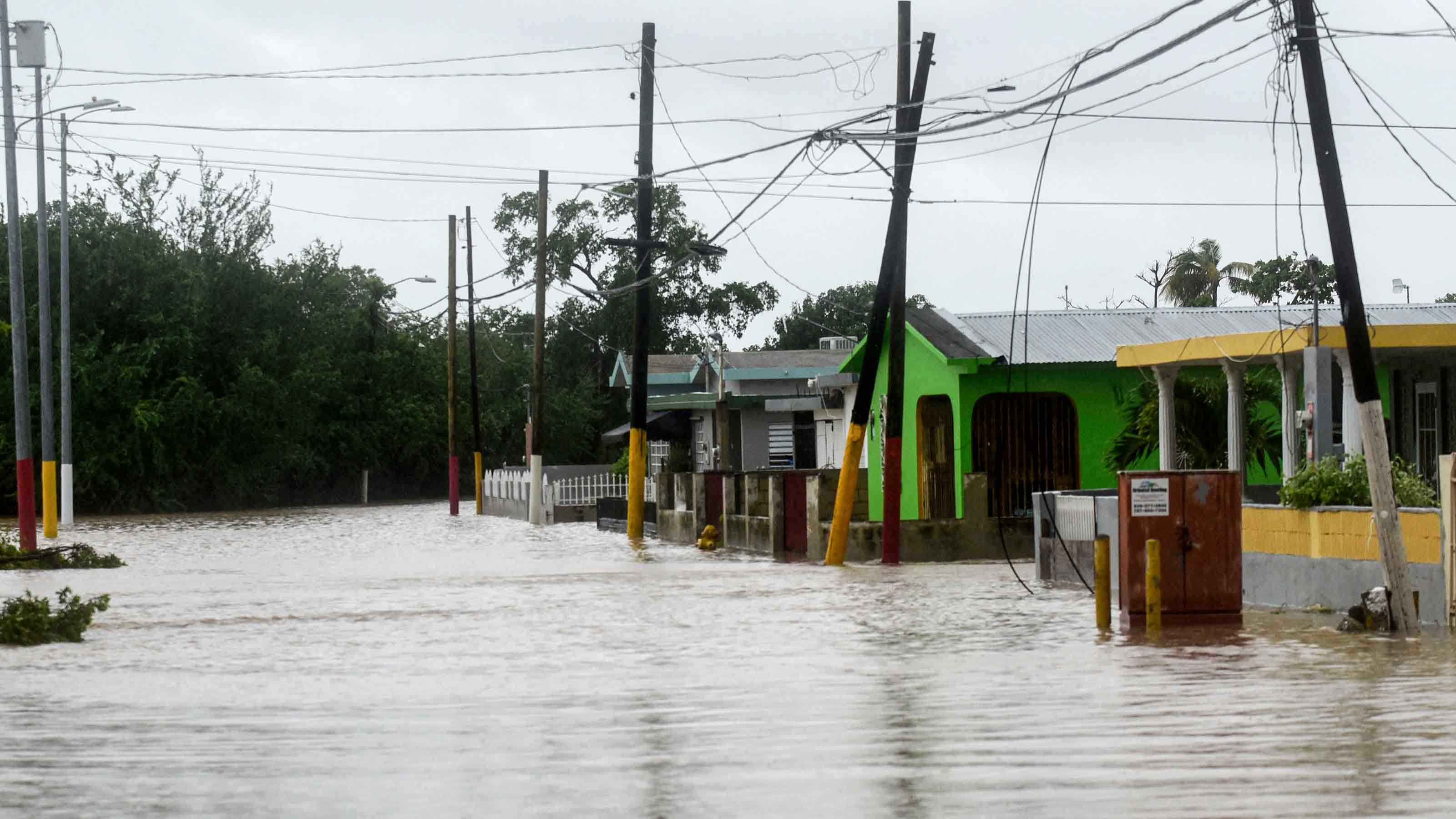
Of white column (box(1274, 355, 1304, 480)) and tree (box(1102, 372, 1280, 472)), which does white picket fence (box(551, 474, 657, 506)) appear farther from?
white column (box(1274, 355, 1304, 480))

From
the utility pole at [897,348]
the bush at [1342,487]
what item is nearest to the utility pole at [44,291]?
the utility pole at [897,348]

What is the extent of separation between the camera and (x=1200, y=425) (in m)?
26.7

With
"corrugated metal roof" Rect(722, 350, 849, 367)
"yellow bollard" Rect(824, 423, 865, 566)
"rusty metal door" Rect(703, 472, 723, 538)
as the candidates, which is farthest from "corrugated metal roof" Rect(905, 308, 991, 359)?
"corrugated metal roof" Rect(722, 350, 849, 367)

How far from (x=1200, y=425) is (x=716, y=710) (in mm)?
16479

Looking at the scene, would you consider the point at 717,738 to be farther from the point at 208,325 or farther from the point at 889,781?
the point at 208,325

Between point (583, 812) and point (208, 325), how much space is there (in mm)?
58187

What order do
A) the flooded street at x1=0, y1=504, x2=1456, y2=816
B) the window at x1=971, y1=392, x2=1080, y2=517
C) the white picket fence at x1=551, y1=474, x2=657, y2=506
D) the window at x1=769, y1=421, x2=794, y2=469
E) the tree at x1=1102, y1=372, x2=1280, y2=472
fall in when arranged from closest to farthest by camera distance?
the flooded street at x1=0, y1=504, x2=1456, y2=816, the tree at x1=1102, y1=372, x2=1280, y2=472, the window at x1=971, y1=392, x2=1080, y2=517, the white picket fence at x1=551, y1=474, x2=657, y2=506, the window at x1=769, y1=421, x2=794, y2=469

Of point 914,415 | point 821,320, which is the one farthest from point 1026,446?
point 821,320

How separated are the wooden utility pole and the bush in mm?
29304

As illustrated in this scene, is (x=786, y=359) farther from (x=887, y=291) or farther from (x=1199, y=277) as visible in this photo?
(x=887, y=291)

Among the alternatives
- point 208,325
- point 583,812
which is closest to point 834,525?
point 583,812

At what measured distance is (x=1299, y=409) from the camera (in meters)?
25.7

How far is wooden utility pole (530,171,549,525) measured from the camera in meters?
46.6

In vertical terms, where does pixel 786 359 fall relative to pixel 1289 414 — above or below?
above
